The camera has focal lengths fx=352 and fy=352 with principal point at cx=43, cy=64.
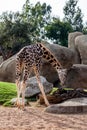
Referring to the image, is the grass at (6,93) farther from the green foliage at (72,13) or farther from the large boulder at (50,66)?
the green foliage at (72,13)

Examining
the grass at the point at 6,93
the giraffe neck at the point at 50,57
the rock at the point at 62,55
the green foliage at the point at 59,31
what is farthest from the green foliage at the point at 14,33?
the giraffe neck at the point at 50,57

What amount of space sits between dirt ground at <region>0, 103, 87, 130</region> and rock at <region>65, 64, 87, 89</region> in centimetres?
965

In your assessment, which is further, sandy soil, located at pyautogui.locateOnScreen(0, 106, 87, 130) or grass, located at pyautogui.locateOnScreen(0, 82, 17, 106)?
grass, located at pyautogui.locateOnScreen(0, 82, 17, 106)

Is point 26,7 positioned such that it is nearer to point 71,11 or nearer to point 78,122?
point 71,11

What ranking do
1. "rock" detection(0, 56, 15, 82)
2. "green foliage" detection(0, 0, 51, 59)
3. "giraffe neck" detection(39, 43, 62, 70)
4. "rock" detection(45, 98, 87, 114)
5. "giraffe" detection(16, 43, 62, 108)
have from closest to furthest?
"rock" detection(45, 98, 87, 114), "giraffe" detection(16, 43, 62, 108), "giraffe neck" detection(39, 43, 62, 70), "rock" detection(0, 56, 15, 82), "green foliage" detection(0, 0, 51, 59)

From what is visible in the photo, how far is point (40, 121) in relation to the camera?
6602 millimetres

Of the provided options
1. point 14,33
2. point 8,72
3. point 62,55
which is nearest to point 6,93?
point 62,55

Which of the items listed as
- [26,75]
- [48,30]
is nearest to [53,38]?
[48,30]

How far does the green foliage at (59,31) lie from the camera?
30.2 metres

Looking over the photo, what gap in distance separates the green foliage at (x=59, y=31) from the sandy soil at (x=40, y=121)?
22592mm

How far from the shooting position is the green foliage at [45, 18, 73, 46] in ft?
99.0

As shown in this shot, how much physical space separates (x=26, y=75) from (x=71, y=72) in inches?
361

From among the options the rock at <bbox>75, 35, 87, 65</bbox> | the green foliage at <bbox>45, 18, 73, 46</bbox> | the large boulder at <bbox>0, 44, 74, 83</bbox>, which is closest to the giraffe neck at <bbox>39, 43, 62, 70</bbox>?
the large boulder at <bbox>0, 44, 74, 83</bbox>

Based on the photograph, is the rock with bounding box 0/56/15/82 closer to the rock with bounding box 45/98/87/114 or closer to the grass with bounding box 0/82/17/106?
the grass with bounding box 0/82/17/106
